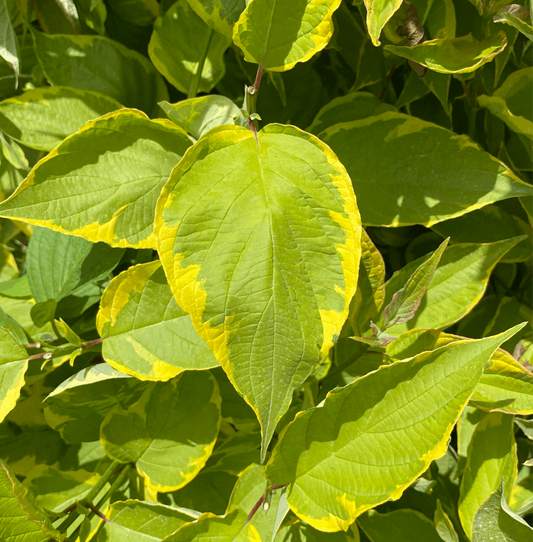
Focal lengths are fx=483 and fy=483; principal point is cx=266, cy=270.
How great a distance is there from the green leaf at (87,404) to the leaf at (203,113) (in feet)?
1.26

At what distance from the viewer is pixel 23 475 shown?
2.59 feet

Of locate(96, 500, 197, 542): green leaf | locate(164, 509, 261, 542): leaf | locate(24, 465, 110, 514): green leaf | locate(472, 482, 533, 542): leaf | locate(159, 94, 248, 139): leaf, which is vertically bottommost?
locate(24, 465, 110, 514): green leaf

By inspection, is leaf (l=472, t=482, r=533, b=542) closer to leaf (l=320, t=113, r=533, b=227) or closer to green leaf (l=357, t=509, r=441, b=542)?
green leaf (l=357, t=509, r=441, b=542)

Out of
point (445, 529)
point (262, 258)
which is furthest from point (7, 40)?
point (445, 529)

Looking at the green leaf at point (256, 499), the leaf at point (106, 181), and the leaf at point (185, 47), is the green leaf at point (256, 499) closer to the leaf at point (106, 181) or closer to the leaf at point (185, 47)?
the leaf at point (106, 181)

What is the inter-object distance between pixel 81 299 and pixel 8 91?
1.24ft

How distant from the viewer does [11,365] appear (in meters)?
0.64

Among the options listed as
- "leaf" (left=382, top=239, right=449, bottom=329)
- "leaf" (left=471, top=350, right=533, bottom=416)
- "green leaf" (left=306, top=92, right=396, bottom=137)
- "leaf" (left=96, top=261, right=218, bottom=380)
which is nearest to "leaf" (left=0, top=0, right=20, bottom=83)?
"leaf" (left=96, top=261, right=218, bottom=380)

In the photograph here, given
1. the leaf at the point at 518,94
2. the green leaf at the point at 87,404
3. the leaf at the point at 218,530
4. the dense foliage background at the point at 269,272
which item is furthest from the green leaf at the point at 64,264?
the leaf at the point at 518,94

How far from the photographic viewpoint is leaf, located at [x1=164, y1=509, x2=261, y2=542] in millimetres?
555

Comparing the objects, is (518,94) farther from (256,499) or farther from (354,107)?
(256,499)

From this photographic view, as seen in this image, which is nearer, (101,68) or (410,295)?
(410,295)

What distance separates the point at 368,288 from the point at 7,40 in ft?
1.90

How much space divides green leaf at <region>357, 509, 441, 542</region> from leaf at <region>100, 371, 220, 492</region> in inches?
9.9
